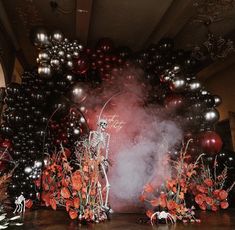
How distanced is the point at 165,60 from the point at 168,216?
7.03 feet

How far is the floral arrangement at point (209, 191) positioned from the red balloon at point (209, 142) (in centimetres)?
21

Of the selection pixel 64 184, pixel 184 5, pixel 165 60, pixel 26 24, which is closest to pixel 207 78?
pixel 165 60

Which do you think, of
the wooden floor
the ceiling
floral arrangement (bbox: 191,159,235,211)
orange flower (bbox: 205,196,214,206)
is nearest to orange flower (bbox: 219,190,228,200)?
floral arrangement (bbox: 191,159,235,211)

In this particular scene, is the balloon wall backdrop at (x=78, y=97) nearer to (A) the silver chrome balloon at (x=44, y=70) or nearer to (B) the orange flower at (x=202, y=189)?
(A) the silver chrome balloon at (x=44, y=70)

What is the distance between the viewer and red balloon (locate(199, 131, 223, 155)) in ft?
9.86

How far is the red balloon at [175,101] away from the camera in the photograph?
3.21 metres

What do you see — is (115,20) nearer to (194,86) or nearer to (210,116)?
(194,86)

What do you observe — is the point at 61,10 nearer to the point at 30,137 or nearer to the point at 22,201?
the point at 30,137

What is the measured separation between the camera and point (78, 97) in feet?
10.7

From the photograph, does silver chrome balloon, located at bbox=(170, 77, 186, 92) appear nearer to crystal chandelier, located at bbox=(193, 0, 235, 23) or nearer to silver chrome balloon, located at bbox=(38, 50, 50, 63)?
crystal chandelier, located at bbox=(193, 0, 235, 23)

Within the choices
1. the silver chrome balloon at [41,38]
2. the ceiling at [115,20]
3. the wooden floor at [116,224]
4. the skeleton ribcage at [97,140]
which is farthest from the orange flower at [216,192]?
the silver chrome balloon at [41,38]

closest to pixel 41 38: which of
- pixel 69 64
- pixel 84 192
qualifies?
pixel 69 64

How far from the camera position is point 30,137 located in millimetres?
3359

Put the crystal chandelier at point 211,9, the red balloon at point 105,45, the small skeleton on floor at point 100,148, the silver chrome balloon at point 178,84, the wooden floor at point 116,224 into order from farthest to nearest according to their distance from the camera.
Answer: the red balloon at point 105,45 → the silver chrome balloon at point 178,84 → the crystal chandelier at point 211,9 → the small skeleton on floor at point 100,148 → the wooden floor at point 116,224
